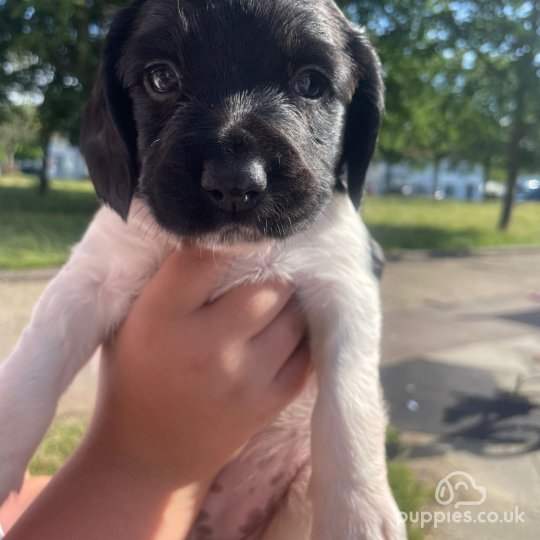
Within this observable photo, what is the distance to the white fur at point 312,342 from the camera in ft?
4.73

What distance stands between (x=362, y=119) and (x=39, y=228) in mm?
7797

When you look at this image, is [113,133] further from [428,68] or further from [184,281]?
[428,68]

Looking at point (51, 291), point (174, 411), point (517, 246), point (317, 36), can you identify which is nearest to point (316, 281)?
point (174, 411)

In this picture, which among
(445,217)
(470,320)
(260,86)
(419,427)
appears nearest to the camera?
(260,86)

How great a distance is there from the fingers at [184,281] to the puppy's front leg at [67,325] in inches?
4.3

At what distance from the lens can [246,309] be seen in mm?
1595

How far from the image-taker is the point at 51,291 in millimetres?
1675

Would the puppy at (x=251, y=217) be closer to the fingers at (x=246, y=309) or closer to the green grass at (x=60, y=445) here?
the fingers at (x=246, y=309)

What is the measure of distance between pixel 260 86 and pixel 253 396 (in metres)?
0.75

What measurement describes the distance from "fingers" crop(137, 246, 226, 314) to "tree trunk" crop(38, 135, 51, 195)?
16330 mm

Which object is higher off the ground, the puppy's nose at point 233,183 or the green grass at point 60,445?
the puppy's nose at point 233,183

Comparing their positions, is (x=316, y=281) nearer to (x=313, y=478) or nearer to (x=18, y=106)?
(x=313, y=478)

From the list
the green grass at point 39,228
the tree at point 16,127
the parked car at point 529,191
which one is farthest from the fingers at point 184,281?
the tree at point 16,127

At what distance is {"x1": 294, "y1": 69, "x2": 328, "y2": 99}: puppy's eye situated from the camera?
4.86 feet
